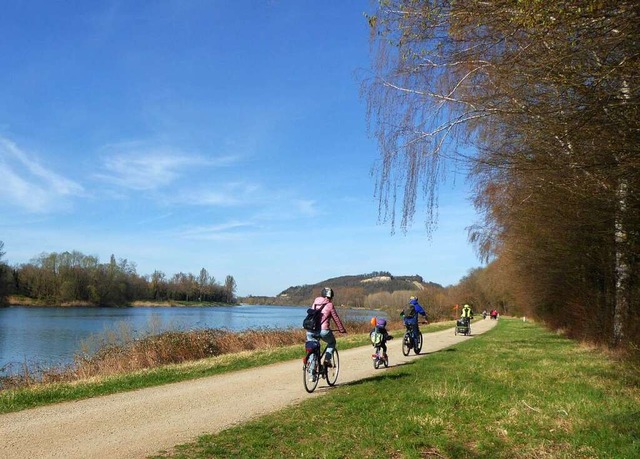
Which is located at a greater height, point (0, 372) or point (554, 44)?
point (554, 44)

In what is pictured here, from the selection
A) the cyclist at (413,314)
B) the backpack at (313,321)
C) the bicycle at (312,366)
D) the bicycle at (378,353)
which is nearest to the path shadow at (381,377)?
the bicycle at (312,366)

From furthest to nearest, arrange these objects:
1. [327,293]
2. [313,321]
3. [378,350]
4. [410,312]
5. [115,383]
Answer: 1. [410,312]
2. [378,350]
3. [115,383]
4. [327,293]
5. [313,321]

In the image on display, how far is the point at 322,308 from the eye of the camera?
10.4 metres

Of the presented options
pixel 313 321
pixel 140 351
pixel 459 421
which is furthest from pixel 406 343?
pixel 459 421

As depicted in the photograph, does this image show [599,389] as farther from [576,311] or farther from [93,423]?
[576,311]

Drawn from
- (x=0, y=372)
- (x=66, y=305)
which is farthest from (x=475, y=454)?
(x=66, y=305)

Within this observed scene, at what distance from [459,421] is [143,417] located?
186 inches

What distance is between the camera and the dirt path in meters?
6.38

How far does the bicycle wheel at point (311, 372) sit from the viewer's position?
10282 millimetres

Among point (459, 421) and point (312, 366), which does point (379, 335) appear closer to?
point (312, 366)

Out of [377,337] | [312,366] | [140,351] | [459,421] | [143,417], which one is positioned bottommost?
[140,351]

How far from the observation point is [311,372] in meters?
10.3

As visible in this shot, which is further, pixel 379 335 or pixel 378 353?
pixel 378 353

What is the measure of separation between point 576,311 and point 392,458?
16.4 m
